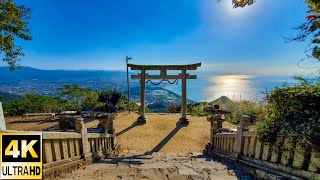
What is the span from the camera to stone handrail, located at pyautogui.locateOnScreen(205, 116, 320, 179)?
9.80 feet

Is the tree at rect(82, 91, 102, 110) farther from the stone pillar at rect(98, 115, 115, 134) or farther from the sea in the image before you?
the stone pillar at rect(98, 115, 115, 134)

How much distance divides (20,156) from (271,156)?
358 centimetres

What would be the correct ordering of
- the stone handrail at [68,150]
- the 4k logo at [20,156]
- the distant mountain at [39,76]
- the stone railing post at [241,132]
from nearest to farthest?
1. the 4k logo at [20,156]
2. the stone handrail at [68,150]
3. the stone railing post at [241,132]
4. the distant mountain at [39,76]

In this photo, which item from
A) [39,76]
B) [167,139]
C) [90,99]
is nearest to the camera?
[167,139]

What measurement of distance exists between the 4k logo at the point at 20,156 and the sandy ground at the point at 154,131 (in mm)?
5068

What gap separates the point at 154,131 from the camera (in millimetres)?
10352

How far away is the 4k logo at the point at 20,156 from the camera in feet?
9.61

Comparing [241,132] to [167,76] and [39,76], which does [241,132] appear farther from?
[39,76]

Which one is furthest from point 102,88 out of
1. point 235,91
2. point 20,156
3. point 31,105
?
point 20,156

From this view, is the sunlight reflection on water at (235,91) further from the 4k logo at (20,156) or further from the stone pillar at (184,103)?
the 4k logo at (20,156)

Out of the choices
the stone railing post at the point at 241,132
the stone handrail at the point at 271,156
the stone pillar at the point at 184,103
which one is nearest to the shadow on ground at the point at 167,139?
the stone pillar at the point at 184,103

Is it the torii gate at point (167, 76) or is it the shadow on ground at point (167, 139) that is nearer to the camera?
→ the shadow on ground at point (167, 139)

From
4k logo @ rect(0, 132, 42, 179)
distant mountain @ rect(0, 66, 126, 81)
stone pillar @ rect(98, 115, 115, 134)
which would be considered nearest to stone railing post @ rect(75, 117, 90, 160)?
4k logo @ rect(0, 132, 42, 179)

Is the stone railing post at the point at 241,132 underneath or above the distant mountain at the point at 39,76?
above
